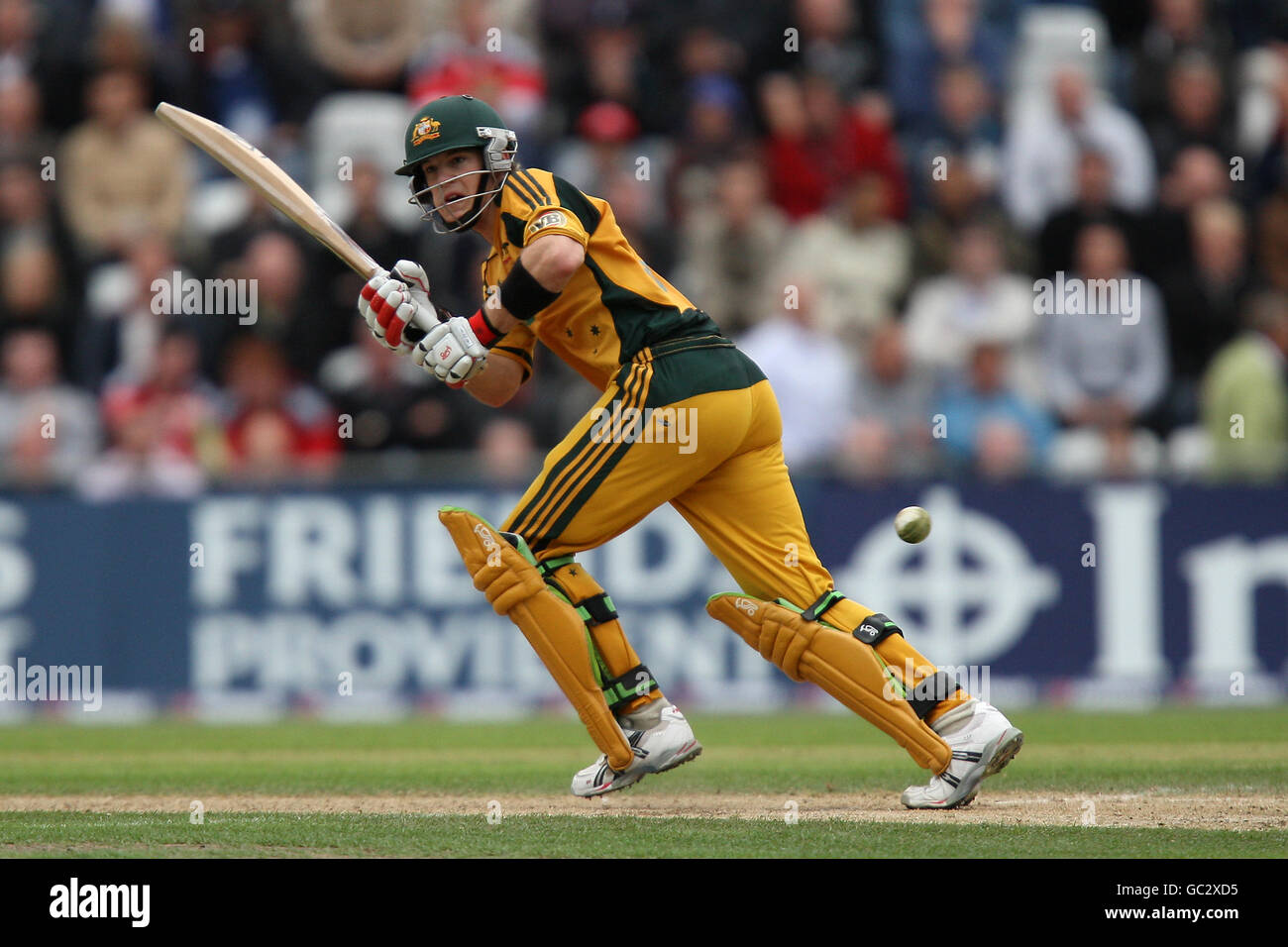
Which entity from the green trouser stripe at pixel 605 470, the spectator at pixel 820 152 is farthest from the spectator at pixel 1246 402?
the green trouser stripe at pixel 605 470

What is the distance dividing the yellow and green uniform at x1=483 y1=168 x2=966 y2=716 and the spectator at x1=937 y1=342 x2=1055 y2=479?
512 centimetres

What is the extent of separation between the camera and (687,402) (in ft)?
20.9

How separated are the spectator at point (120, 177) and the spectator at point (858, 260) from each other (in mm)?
4489

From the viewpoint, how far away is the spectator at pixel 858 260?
41.2 ft

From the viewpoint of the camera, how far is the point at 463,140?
21.2 feet

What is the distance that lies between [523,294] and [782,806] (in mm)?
2120

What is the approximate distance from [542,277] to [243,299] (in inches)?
262

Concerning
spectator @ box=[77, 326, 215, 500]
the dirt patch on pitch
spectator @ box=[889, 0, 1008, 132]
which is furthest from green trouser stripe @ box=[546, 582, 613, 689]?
spectator @ box=[889, 0, 1008, 132]

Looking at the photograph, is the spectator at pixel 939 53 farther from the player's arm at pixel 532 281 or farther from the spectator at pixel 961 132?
the player's arm at pixel 532 281

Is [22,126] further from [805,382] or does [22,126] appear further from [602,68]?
[805,382]

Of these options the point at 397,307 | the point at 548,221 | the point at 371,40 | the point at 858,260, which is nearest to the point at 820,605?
the point at 548,221

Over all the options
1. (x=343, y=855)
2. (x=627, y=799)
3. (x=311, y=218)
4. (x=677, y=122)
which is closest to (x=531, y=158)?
(x=677, y=122)

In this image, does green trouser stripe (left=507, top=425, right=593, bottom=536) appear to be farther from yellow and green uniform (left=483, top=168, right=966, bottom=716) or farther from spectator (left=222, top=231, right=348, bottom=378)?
spectator (left=222, top=231, right=348, bottom=378)

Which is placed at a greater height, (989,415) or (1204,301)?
Result: (1204,301)
